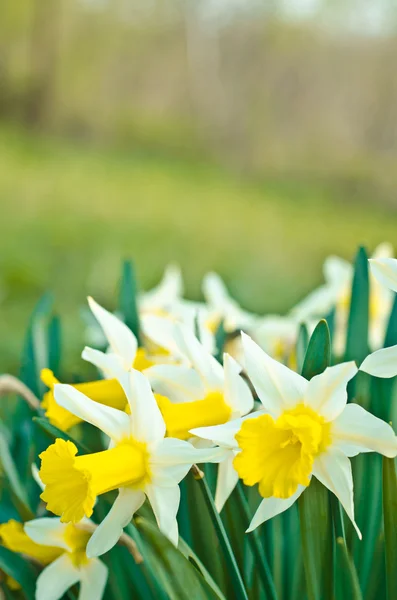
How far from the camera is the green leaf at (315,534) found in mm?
454

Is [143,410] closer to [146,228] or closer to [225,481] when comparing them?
[225,481]

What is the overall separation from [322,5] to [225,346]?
6444 mm

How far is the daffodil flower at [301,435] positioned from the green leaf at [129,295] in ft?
0.87

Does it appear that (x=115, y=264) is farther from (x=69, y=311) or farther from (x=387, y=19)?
(x=387, y=19)

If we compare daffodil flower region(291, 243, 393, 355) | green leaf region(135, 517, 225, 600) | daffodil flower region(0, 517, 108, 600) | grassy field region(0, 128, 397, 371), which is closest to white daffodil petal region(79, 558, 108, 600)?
daffodil flower region(0, 517, 108, 600)

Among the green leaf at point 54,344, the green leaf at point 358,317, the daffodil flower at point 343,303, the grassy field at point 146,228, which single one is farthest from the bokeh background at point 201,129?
the green leaf at point 358,317

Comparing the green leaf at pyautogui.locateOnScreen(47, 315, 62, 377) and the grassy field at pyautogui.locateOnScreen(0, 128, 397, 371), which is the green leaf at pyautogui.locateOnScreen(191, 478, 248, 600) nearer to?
the green leaf at pyautogui.locateOnScreen(47, 315, 62, 377)

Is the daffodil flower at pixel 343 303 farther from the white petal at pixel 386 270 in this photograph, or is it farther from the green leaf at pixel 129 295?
the white petal at pixel 386 270

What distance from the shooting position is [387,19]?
611cm

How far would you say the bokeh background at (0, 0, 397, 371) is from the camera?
4336mm

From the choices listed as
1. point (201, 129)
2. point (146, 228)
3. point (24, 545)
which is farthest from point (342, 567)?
point (201, 129)

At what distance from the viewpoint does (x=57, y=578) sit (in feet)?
1.79

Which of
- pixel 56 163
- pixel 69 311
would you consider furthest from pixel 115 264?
pixel 56 163

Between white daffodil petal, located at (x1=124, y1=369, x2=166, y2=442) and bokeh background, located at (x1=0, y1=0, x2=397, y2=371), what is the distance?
3271 mm
